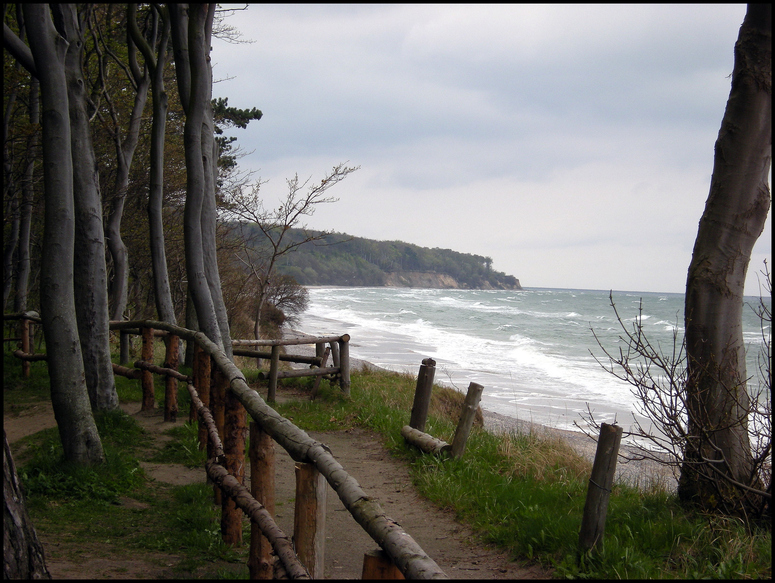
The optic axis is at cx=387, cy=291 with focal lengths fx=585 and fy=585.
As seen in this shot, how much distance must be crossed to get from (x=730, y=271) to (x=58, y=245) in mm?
5345

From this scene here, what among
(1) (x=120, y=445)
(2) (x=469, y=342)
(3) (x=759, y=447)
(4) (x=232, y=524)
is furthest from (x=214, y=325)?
(2) (x=469, y=342)

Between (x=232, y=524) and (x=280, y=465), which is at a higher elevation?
(x=232, y=524)

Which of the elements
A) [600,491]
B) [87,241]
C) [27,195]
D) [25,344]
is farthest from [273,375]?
[27,195]

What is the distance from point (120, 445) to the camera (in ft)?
20.2

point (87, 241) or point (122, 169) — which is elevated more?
point (122, 169)

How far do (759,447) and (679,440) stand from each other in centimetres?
59

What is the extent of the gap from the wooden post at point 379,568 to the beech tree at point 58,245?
3980 mm

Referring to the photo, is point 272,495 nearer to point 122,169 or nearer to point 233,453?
point 233,453

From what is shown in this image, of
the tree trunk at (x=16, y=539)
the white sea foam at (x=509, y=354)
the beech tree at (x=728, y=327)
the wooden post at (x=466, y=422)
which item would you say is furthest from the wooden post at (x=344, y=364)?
the tree trunk at (x=16, y=539)

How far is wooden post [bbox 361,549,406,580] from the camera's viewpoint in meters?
1.93

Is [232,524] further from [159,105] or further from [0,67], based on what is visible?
[159,105]

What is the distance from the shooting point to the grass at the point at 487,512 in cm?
364

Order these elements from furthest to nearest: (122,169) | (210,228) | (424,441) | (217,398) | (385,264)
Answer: (385,264), (122,169), (210,228), (424,441), (217,398)

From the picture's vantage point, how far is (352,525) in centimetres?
475
